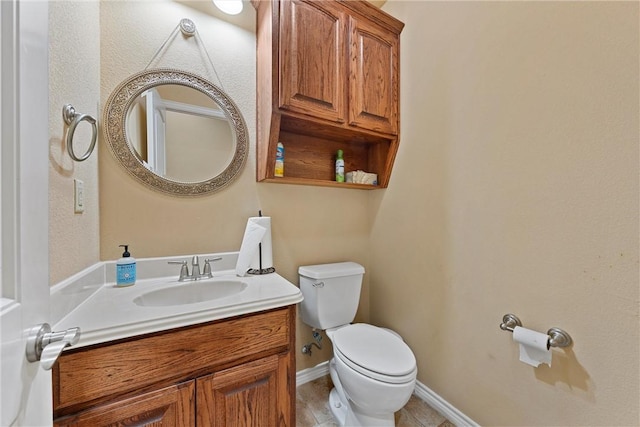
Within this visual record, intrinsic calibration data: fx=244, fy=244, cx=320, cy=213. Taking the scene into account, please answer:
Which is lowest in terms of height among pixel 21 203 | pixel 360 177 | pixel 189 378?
pixel 189 378

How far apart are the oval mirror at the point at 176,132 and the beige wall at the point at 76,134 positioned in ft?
0.38

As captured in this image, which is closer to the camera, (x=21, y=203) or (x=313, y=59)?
(x=21, y=203)

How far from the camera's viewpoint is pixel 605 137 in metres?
0.84

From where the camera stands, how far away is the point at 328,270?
1.50m

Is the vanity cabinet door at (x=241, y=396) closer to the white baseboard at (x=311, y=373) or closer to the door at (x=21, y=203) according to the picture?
the door at (x=21, y=203)

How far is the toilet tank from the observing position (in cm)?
147

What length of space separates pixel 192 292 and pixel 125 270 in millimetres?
301

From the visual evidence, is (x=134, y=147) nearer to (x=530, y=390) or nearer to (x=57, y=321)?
(x=57, y=321)

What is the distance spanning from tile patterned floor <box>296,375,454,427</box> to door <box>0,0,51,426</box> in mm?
1232

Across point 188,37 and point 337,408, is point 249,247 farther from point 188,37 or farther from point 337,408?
point 188,37

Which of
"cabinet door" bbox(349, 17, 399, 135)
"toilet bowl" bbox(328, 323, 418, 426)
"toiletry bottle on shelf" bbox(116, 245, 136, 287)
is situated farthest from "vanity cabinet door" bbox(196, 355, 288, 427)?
"cabinet door" bbox(349, 17, 399, 135)

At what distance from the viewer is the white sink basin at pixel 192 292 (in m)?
1.10

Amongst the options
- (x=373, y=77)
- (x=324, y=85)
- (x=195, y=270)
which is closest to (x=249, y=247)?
(x=195, y=270)

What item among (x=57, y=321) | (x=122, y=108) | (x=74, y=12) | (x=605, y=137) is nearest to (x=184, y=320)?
(x=57, y=321)
